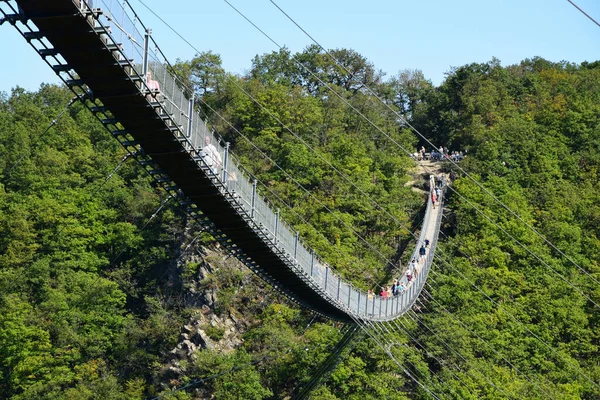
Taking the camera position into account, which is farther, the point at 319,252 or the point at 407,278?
the point at 319,252

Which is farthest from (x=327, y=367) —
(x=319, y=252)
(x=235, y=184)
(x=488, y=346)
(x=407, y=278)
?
(x=235, y=184)

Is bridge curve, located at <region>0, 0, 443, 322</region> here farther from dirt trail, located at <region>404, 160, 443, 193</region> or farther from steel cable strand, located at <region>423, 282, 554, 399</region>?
dirt trail, located at <region>404, 160, 443, 193</region>

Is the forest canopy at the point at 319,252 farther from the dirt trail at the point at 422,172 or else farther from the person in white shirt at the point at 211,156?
the person in white shirt at the point at 211,156

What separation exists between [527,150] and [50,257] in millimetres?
22664

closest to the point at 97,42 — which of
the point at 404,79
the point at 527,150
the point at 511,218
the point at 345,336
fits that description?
the point at 345,336

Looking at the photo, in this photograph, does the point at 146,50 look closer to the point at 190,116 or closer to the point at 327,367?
the point at 190,116

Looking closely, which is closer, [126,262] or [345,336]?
[345,336]

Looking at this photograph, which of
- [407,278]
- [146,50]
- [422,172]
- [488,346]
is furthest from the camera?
[422,172]

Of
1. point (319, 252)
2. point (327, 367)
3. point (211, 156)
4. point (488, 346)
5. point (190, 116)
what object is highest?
point (488, 346)

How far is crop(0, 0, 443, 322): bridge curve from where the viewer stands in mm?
18094

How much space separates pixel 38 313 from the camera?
4984cm

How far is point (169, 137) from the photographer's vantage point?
70.3 feet

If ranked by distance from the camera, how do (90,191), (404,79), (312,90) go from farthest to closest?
(404,79), (312,90), (90,191)

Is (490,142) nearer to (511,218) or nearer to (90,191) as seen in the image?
(511,218)
